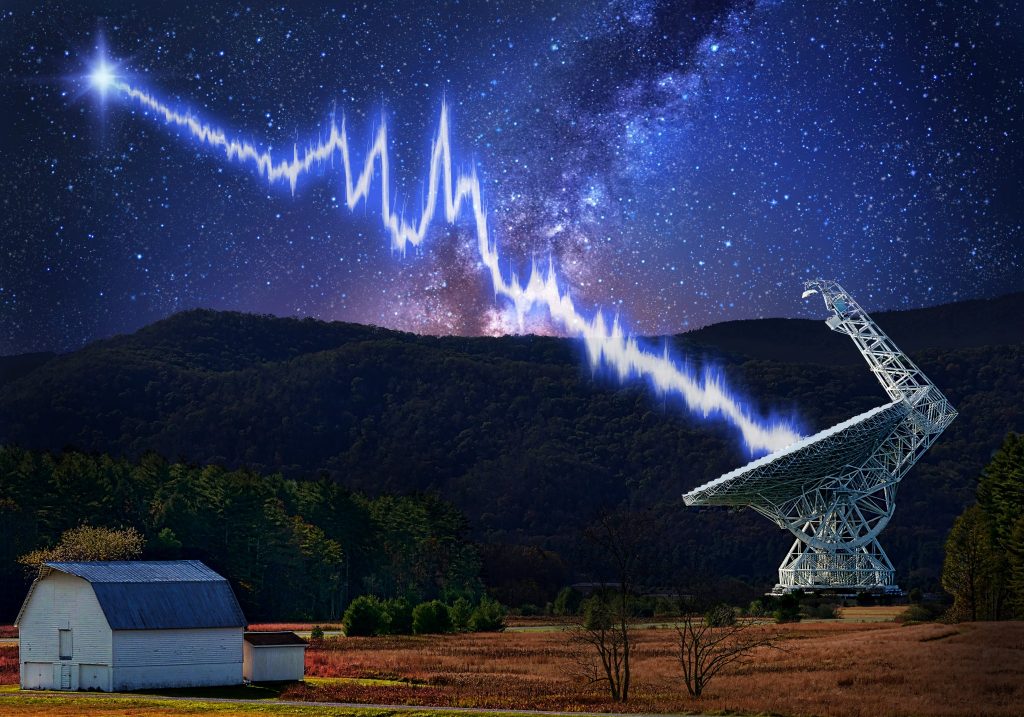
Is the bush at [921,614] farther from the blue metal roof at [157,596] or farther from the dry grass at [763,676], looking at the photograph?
the blue metal roof at [157,596]

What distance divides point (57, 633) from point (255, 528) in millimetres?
53874

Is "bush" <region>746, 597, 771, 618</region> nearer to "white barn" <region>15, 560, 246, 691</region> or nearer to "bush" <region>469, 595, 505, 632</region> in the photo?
"bush" <region>469, 595, 505, 632</region>

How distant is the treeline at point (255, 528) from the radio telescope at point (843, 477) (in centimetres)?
2668

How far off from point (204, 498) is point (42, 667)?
55.8 metres

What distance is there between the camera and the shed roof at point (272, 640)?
164 feet

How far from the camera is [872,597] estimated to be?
9500cm

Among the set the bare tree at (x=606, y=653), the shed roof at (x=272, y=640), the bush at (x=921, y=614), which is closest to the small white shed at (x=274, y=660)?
the shed roof at (x=272, y=640)

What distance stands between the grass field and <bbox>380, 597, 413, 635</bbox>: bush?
1135cm

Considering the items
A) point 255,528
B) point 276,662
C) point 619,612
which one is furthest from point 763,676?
point 255,528

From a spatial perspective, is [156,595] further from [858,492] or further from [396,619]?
[858,492]

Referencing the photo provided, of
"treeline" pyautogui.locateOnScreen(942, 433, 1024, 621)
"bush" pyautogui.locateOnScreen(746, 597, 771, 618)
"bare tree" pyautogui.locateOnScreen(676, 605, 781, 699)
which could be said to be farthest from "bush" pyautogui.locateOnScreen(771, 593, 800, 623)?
"treeline" pyautogui.locateOnScreen(942, 433, 1024, 621)

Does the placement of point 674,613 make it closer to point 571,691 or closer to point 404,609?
point 404,609

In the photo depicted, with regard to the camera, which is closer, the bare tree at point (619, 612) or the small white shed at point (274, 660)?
the bare tree at point (619, 612)

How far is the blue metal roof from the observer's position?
156 feet
